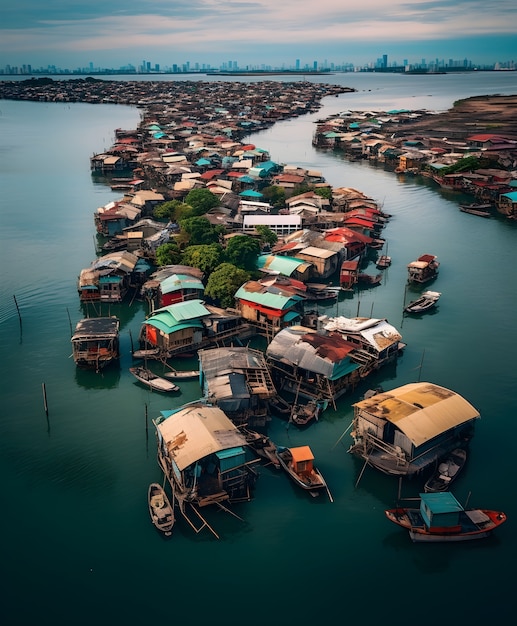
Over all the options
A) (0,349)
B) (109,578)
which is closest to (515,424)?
(109,578)

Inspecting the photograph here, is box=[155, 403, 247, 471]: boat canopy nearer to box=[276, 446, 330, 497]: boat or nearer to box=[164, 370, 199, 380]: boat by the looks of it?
box=[276, 446, 330, 497]: boat

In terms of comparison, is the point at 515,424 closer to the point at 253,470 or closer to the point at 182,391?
the point at 253,470

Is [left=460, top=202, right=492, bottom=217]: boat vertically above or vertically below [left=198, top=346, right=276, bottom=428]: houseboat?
below

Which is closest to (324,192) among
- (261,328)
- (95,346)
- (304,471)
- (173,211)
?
(173,211)

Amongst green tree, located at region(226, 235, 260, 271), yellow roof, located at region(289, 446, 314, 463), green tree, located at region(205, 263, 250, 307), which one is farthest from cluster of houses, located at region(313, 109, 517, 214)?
yellow roof, located at region(289, 446, 314, 463)

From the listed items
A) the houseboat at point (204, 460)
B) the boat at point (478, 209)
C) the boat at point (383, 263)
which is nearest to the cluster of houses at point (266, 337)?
the houseboat at point (204, 460)

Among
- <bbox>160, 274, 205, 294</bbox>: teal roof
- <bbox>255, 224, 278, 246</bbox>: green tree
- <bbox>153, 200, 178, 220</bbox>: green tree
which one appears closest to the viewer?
<bbox>160, 274, 205, 294</bbox>: teal roof
